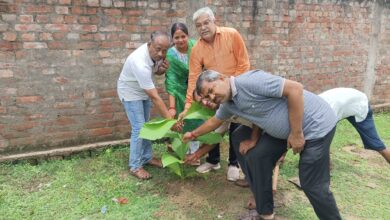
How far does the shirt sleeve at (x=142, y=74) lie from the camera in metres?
3.56

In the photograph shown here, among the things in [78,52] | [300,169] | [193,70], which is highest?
[78,52]

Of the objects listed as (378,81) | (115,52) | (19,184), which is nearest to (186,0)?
(115,52)

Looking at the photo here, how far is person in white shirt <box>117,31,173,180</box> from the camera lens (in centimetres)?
357

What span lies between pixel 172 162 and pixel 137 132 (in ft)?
1.93

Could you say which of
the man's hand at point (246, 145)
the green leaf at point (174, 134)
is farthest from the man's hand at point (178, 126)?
the man's hand at point (246, 145)

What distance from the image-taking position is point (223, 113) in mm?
3010

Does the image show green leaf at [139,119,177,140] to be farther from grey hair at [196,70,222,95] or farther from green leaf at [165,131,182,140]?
grey hair at [196,70,222,95]

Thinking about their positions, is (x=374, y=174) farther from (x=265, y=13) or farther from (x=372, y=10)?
(x=372, y=10)

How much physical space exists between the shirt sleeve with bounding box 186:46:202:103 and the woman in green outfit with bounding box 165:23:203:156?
0.16 meters

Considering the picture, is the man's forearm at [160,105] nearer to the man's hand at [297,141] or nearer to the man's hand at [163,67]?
the man's hand at [163,67]

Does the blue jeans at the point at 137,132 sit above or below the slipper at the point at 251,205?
above

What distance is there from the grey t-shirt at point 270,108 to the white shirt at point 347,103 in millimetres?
905

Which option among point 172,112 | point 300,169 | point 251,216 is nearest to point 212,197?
point 251,216

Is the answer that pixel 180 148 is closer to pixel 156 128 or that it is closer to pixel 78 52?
pixel 156 128
